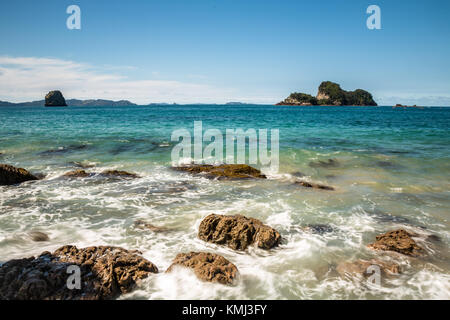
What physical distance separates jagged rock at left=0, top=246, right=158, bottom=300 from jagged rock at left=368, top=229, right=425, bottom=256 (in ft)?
16.7

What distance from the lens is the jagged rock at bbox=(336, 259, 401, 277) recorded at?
5344 mm

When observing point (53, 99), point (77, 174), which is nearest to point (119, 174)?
point (77, 174)

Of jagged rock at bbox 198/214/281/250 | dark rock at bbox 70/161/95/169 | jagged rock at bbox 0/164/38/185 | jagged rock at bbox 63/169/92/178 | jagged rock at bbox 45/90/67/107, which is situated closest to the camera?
jagged rock at bbox 198/214/281/250

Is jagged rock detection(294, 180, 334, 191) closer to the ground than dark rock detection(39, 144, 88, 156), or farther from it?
closer to the ground

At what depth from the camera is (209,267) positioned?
5.03 m

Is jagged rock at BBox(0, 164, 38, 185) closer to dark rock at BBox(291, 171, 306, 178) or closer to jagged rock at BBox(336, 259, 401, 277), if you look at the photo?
dark rock at BBox(291, 171, 306, 178)

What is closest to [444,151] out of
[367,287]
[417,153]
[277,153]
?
[417,153]

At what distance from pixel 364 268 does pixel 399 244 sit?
132 cm

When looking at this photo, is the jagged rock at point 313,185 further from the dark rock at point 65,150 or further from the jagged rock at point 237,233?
the dark rock at point 65,150

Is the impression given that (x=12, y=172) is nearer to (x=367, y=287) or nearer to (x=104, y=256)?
(x=104, y=256)

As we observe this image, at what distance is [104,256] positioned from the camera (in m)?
5.13

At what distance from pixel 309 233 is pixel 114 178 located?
8.97 m

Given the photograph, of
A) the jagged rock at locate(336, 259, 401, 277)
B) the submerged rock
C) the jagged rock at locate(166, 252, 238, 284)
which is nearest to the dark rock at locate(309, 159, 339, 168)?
the submerged rock

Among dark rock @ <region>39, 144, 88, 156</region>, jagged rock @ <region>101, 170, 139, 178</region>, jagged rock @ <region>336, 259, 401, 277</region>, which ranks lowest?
jagged rock @ <region>336, 259, 401, 277</region>
